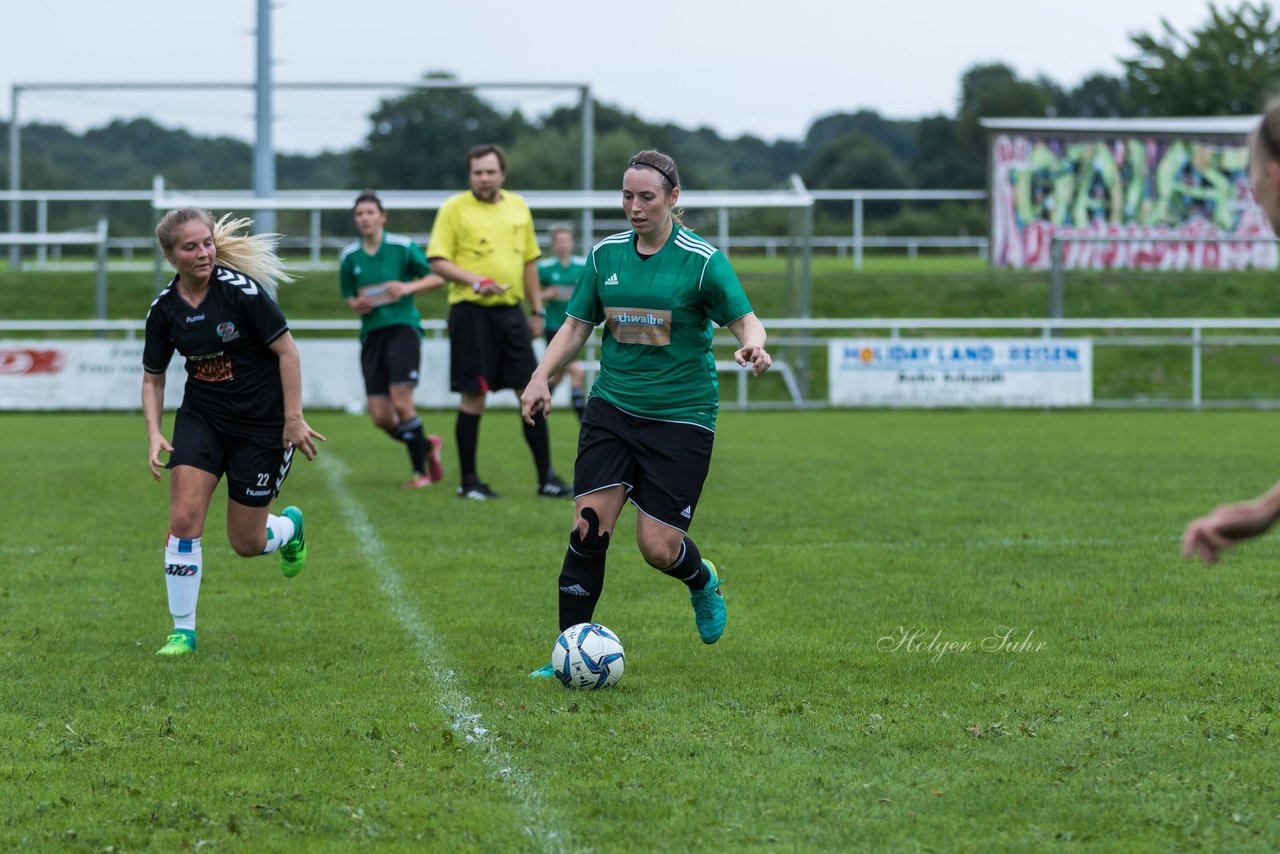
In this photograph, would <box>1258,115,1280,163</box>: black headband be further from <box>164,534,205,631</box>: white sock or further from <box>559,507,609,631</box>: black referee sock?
<box>164,534,205,631</box>: white sock

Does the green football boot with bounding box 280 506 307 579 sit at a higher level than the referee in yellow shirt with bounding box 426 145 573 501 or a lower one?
lower

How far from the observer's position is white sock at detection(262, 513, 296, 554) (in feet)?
22.5

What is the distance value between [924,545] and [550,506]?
9.27 feet

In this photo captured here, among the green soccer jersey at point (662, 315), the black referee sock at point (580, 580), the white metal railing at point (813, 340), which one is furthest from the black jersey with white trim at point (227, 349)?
the white metal railing at point (813, 340)

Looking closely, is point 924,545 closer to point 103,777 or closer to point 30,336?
point 103,777

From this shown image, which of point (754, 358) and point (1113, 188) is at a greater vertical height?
point (1113, 188)

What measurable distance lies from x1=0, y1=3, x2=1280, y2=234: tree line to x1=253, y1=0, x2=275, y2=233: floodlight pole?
3.03 meters

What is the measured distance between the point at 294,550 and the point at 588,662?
7.13 feet

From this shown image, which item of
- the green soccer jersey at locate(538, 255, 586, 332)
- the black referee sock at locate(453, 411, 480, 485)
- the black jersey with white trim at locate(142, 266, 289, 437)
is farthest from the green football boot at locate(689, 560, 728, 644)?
the green soccer jersey at locate(538, 255, 586, 332)

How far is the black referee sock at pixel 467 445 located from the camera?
1100 cm

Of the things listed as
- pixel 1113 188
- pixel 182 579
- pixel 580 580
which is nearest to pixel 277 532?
pixel 182 579

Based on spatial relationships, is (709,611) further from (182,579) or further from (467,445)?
(467,445)

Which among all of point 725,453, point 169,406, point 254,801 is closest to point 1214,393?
point 725,453

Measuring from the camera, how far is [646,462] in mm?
5754
